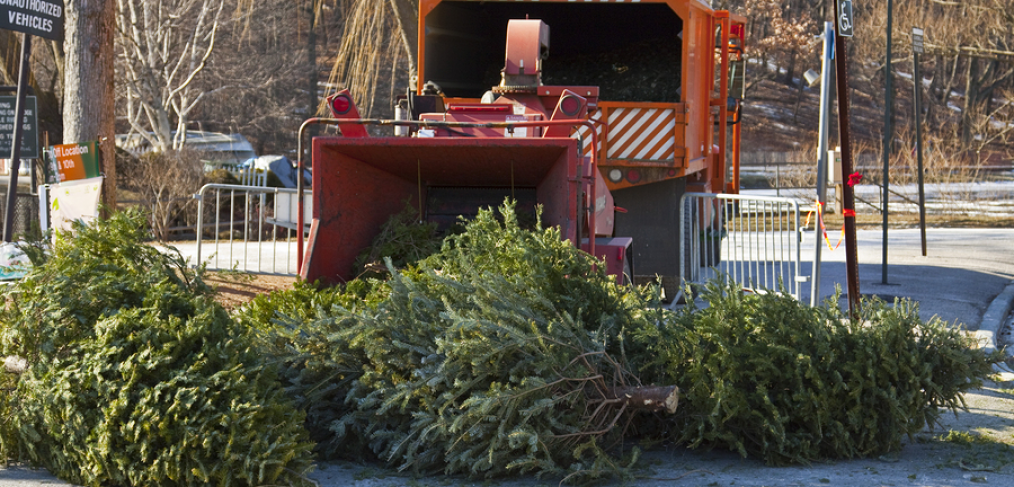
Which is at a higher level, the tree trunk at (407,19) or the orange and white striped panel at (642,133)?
the tree trunk at (407,19)

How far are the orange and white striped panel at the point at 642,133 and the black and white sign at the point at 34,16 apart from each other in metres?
4.81

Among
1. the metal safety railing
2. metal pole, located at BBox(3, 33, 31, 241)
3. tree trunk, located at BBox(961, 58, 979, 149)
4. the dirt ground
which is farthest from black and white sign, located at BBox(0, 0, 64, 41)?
tree trunk, located at BBox(961, 58, 979, 149)

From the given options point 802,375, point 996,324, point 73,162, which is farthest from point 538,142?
point 996,324

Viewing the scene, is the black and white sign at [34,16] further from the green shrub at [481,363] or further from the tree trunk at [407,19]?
the tree trunk at [407,19]

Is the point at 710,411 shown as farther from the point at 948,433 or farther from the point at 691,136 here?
the point at 691,136

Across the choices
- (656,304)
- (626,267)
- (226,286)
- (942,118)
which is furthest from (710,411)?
(942,118)

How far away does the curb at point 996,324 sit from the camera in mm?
6016

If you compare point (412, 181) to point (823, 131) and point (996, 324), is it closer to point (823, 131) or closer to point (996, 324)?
point (996, 324)

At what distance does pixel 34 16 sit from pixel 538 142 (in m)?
4.70

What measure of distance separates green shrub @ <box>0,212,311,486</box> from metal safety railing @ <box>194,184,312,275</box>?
4.72ft

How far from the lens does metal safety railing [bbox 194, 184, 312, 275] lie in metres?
9.99

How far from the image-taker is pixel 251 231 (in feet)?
56.0

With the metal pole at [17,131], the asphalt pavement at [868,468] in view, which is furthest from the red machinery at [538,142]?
the metal pole at [17,131]

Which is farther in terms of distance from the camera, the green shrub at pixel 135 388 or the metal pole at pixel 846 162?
the metal pole at pixel 846 162
